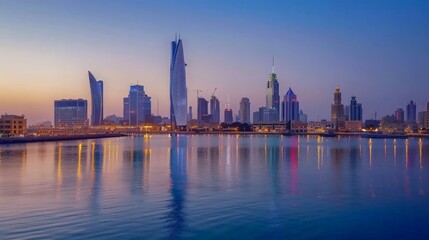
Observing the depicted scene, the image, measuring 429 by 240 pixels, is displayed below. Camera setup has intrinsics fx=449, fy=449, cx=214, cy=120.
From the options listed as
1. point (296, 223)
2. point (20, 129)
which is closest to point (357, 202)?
point (296, 223)

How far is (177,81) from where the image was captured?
157750 mm

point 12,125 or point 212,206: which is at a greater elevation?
point 12,125

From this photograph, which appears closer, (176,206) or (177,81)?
(176,206)

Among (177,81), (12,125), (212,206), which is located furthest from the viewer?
(177,81)

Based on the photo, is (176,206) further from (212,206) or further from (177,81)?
(177,81)

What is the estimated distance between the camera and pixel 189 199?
16.4 m

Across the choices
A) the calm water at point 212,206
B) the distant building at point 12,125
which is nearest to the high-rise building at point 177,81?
the distant building at point 12,125

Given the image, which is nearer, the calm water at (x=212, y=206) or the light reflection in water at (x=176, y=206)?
the calm water at (x=212, y=206)

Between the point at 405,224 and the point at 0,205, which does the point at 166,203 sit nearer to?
the point at 0,205

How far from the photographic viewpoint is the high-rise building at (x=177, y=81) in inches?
6093

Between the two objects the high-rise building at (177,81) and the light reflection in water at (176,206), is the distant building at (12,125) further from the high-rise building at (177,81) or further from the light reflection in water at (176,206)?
the light reflection in water at (176,206)

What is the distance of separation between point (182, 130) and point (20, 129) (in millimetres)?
92521

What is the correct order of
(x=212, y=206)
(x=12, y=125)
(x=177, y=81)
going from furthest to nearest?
1. (x=177, y=81)
2. (x=12, y=125)
3. (x=212, y=206)

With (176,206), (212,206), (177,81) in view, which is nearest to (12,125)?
(177,81)
